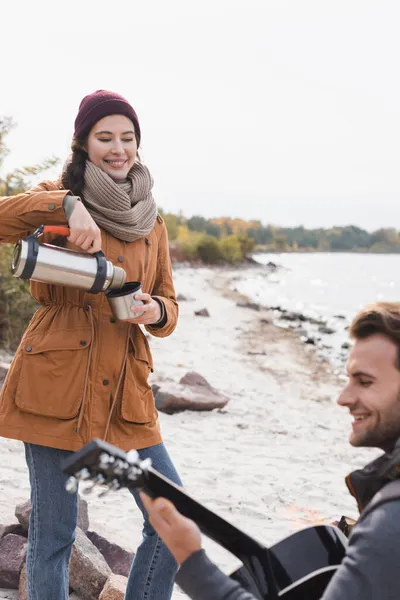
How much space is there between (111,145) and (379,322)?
135 cm

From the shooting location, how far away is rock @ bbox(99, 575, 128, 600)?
3033 millimetres

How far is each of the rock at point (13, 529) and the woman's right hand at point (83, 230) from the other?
6.18 feet

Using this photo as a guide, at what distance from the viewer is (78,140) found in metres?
2.72

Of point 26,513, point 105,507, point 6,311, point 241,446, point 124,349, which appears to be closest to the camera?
point 124,349

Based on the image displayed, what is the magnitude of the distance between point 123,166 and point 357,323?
1.24 metres

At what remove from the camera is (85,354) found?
2.52m

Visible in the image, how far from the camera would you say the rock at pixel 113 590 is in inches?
119

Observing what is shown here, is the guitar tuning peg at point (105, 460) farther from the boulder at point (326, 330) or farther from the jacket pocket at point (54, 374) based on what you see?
the boulder at point (326, 330)

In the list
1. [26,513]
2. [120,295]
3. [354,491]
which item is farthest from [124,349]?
[26,513]

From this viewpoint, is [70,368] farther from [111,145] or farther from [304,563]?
[304,563]

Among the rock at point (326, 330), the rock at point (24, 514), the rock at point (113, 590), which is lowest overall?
the rock at point (326, 330)

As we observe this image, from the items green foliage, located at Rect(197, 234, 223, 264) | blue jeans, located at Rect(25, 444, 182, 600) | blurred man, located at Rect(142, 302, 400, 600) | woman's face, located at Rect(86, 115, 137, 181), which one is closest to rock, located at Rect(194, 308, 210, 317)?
woman's face, located at Rect(86, 115, 137, 181)

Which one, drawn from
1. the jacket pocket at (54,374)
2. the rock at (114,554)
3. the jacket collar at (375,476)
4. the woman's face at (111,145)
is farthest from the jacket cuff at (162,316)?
the rock at (114,554)

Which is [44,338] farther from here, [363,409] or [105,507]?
[105,507]
